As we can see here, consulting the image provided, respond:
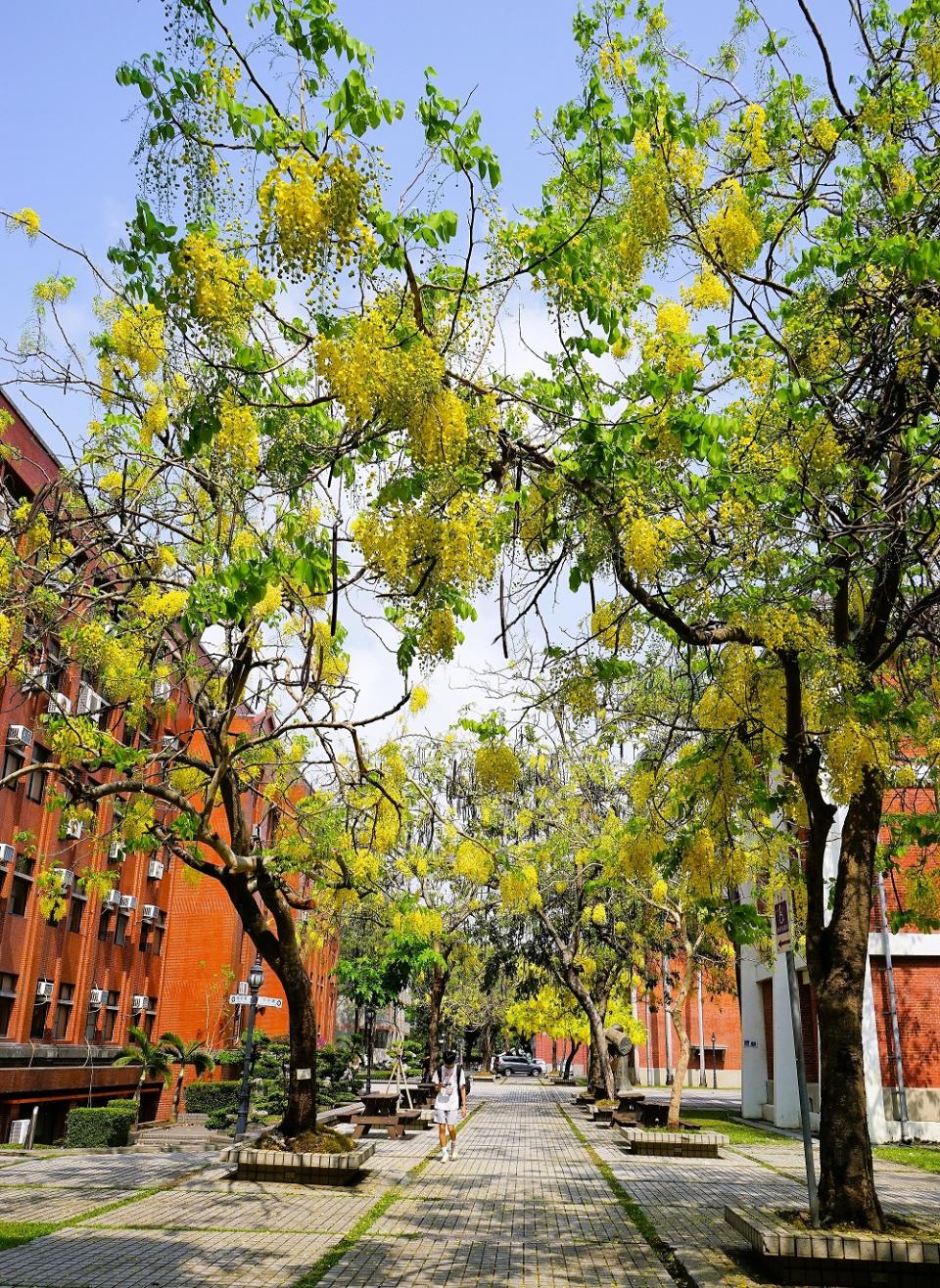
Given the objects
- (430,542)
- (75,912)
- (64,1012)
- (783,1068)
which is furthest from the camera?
(75,912)

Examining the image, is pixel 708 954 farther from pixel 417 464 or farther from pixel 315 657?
pixel 417 464

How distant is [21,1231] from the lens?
7.76 m

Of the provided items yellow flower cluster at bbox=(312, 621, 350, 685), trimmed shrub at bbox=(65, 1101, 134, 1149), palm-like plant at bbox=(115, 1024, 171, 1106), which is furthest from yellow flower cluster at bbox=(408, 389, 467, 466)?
palm-like plant at bbox=(115, 1024, 171, 1106)

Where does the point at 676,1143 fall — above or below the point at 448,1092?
below

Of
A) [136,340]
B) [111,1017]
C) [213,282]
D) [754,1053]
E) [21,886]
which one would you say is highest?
[136,340]

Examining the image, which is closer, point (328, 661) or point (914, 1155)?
point (328, 661)

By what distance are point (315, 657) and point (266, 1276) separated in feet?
17.8

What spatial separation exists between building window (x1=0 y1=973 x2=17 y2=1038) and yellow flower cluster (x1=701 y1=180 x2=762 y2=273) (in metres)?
16.6

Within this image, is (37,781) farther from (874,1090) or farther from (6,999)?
(874,1090)

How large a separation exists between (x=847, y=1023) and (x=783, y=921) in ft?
2.33

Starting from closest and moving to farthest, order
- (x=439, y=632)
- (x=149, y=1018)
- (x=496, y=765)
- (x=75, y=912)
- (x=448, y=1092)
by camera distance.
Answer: (x=439, y=632) → (x=496, y=765) → (x=448, y=1092) → (x=75, y=912) → (x=149, y=1018)

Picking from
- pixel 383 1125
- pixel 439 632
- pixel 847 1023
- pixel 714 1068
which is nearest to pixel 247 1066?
pixel 383 1125

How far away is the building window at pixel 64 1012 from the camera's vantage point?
20.6 metres

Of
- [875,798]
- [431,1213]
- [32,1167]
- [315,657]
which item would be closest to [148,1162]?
[32,1167]
